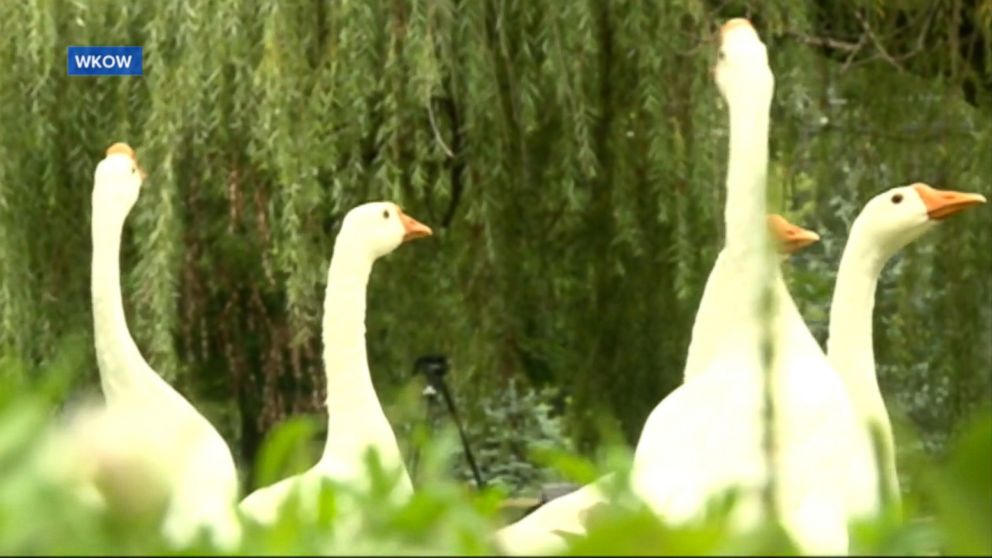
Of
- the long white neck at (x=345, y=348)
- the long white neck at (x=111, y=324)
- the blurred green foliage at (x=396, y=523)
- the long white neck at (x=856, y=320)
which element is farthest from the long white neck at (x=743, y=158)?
the blurred green foliage at (x=396, y=523)

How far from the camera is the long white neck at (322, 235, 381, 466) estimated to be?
392cm

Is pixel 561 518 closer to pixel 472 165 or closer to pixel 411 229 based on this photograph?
pixel 411 229

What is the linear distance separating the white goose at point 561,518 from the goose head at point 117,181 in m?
1.15

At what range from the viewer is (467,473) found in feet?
18.1

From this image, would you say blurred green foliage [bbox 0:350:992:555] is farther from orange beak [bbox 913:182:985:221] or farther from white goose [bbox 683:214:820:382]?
orange beak [bbox 913:182:985:221]

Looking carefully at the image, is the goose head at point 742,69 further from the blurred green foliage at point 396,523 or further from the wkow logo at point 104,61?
the blurred green foliage at point 396,523

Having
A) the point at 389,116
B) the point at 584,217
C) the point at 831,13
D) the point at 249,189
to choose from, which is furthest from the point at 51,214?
the point at 831,13

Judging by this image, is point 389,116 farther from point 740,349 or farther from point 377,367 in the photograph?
point 740,349

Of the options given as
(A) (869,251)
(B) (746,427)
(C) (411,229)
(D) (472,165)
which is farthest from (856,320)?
(B) (746,427)

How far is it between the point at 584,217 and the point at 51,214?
1.20 meters

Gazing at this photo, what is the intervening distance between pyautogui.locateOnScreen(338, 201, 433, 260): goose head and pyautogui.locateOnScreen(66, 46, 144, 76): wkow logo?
2.17 ft

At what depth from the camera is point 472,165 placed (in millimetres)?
4590

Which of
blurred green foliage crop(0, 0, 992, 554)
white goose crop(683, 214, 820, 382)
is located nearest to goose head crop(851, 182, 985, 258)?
white goose crop(683, 214, 820, 382)

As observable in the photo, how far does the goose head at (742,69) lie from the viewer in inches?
143
